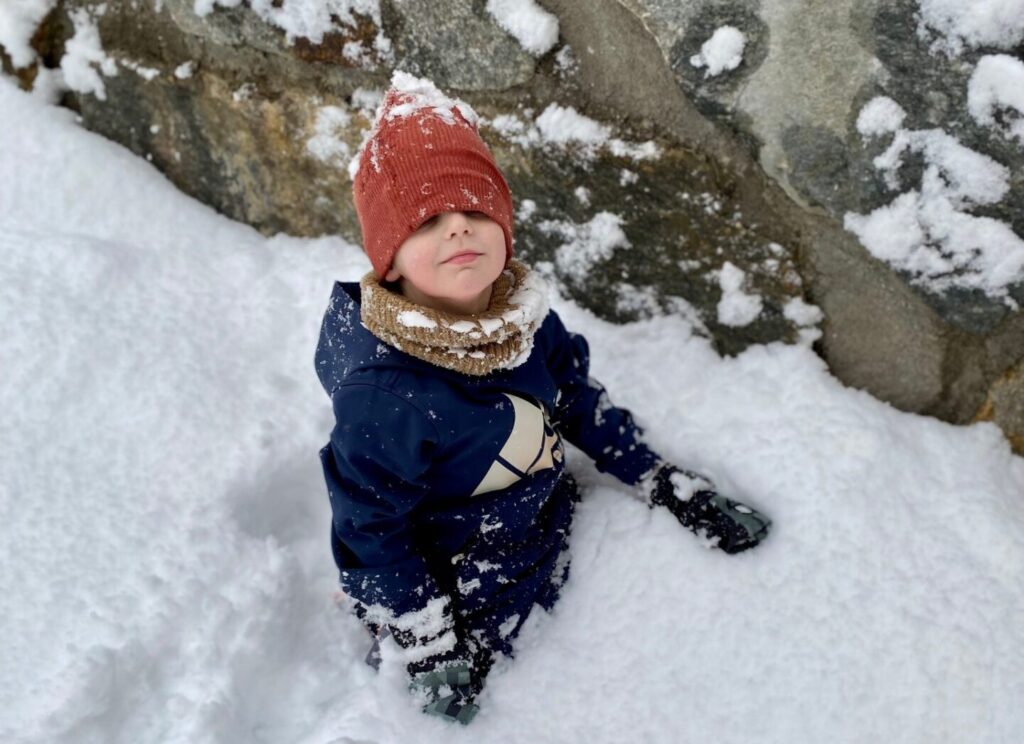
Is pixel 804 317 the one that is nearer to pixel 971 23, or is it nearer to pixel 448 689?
pixel 971 23

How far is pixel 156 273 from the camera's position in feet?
5.72

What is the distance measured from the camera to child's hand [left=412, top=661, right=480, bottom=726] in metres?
1.25

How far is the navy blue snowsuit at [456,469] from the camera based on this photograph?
1.12 m

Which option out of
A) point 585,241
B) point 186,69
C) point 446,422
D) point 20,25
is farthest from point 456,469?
point 20,25

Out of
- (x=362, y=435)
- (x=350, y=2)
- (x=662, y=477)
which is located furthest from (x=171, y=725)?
(x=350, y=2)

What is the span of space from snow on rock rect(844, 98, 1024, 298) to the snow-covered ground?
0.82 ft

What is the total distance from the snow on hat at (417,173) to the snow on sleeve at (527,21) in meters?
0.29

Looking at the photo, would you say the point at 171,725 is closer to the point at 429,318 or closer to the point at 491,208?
the point at 429,318

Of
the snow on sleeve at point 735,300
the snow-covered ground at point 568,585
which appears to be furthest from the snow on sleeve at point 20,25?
the snow on sleeve at point 735,300

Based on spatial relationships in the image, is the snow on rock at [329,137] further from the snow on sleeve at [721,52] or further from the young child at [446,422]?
the snow on sleeve at [721,52]

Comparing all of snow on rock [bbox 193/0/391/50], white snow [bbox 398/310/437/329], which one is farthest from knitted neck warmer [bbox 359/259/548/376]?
snow on rock [bbox 193/0/391/50]

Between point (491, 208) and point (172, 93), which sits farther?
point (172, 93)

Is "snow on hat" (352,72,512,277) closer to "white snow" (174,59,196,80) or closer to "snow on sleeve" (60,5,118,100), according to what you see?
"white snow" (174,59,196,80)

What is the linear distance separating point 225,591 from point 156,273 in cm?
71
